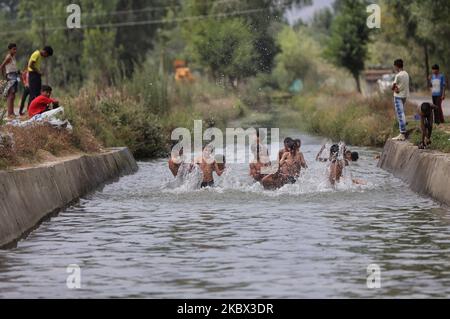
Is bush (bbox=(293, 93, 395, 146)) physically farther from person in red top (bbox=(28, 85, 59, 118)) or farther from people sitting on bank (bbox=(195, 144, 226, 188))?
people sitting on bank (bbox=(195, 144, 226, 188))

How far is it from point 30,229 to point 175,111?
2763 cm

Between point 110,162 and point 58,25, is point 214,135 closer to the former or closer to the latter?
point 110,162

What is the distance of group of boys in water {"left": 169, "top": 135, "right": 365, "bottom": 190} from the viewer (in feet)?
82.9

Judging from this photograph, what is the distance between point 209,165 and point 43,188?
5.19 meters

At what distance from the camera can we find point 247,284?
13.9 meters

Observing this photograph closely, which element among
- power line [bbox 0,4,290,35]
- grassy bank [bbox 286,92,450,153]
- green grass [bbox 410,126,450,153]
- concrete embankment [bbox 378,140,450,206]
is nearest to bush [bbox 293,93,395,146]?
grassy bank [bbox 286,92,450,153]

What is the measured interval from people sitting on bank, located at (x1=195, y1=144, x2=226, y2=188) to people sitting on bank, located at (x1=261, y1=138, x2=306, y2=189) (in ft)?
3.62

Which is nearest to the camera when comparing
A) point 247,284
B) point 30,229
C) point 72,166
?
point 247,284

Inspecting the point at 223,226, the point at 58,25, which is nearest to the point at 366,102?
the point at 223,226

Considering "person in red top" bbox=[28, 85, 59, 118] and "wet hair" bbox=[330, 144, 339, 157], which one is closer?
"wet hair" bbox=[330, 144, 339, 157]

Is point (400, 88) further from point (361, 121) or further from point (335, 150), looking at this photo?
point (361, 121)

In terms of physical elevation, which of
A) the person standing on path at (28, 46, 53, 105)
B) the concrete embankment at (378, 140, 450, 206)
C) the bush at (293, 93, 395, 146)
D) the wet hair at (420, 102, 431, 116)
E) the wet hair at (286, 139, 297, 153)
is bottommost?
the bush at (293, 93, 395, 146)

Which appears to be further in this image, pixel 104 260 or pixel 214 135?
pixel 214 135

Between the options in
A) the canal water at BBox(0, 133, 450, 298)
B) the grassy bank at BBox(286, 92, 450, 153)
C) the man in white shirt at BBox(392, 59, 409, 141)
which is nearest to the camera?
the canal water at BBox(0, 133, 450, 298)
